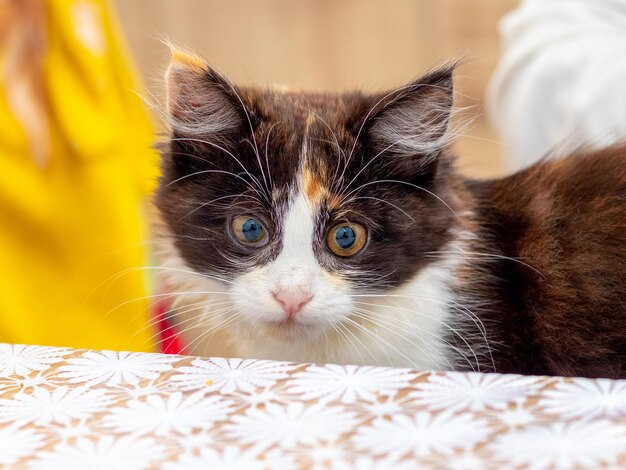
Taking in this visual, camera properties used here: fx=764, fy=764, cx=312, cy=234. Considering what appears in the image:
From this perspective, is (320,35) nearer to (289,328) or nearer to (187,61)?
(187,61)

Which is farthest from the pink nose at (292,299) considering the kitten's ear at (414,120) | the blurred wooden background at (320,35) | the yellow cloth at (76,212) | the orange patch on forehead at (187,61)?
the blurred wooden background at (320,35)

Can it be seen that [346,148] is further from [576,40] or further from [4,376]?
[576,40]

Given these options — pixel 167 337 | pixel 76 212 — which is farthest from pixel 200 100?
pixel 76 212

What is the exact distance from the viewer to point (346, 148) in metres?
1.14

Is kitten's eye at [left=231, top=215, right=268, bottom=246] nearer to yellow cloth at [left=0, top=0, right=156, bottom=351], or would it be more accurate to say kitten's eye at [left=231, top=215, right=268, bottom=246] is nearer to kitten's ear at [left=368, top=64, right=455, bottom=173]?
kitten's ear at [left=368, top=64, right=455, bottom=173]

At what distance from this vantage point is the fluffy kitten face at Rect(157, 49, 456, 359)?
3.54ft

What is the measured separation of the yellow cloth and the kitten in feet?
2.53

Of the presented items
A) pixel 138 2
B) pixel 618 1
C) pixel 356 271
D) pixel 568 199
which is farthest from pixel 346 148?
pixel 138 2

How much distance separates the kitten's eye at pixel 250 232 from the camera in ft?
3.62

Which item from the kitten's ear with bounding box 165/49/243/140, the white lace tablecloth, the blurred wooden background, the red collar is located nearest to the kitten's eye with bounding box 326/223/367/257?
the kitten's ear with bounding box 165/49/243/140

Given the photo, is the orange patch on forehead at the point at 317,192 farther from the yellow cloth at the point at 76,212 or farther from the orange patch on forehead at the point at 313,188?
the yellow cloth at the point at 76,212

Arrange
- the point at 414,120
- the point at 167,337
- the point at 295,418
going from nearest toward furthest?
1. the point at 295,418
2. the point at 414,120
3. the point at 167,337

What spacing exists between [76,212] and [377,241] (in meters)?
1.10

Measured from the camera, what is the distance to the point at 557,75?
6.34ft
